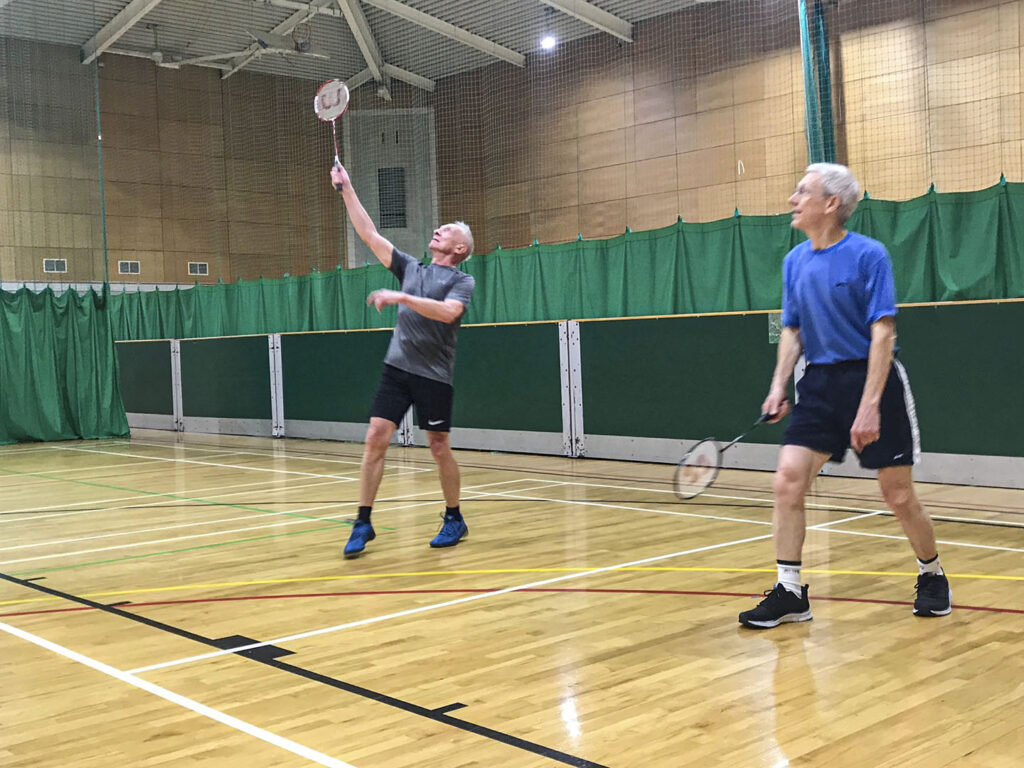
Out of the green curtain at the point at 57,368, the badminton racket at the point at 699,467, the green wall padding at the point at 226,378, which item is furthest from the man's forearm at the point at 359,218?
the green curtain at the point at 57,368

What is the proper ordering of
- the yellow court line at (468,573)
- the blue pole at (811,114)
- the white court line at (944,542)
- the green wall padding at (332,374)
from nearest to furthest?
the yellow court line at (468,573) → the white court line at (944,542) → the blue pole at (811,114) → the green wall padding at (332,374)

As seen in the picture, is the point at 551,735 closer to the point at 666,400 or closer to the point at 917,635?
the point at 917,635

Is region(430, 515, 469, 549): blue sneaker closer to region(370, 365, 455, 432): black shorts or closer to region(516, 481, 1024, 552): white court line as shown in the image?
region(370, 365, 455, 432): black shorts

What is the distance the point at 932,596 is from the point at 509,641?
1.66 m

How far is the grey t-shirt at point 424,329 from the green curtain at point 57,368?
10.9m

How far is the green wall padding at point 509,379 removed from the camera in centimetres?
1134

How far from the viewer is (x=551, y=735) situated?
3.10 meters

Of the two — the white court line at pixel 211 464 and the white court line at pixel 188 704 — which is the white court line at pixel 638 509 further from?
the white court line at pixel 188 704

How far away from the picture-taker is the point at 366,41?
22156 millimetres

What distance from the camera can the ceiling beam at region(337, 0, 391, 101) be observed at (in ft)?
69.6

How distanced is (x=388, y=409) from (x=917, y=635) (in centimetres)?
306

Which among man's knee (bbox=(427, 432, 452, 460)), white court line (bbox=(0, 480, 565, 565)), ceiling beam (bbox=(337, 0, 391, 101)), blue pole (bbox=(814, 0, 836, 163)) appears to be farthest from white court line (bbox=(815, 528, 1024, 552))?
ceiling beam (bbox=(337, 0, 391, 101))

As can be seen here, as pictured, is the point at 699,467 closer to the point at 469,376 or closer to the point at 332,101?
the point at 332,101

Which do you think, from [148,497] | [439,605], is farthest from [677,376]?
[439,605]
